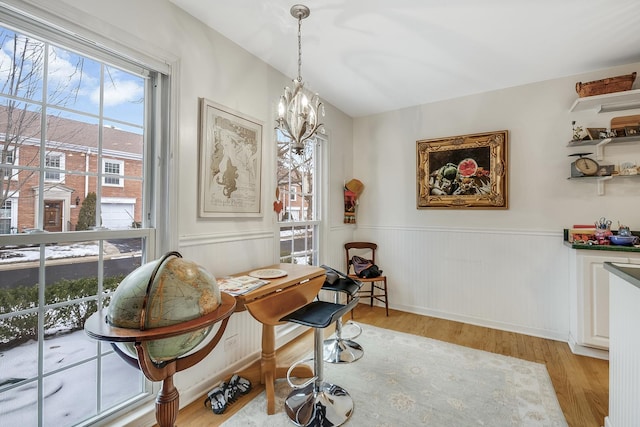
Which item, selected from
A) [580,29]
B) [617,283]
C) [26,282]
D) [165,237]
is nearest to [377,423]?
[617,283]

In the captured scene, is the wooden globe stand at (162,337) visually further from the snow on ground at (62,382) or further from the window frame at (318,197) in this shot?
the window frame at (318,197)

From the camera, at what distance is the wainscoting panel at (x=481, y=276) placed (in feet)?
9.32

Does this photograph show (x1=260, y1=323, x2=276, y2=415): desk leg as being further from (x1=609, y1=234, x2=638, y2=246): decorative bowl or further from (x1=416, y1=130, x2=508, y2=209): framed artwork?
(x1=609, y1=234, x2=638, y2=246): decorative bowl

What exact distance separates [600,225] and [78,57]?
13.2 ft

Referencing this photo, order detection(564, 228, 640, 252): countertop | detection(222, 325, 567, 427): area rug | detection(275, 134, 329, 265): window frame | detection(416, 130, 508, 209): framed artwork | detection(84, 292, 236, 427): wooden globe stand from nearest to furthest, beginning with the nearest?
detection(84, 292, 236, 427): wooden globe stand → detection(222, 325, 567, 427): area rug → detection(564, 228, 640, 252): countertop → detection(416, 130, 508, 209): framed artwork → detection(275, 134, 329, 265): window frame

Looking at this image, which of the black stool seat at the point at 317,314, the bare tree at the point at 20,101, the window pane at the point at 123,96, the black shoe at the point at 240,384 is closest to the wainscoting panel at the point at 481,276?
the black stool seat at the point at 317,314

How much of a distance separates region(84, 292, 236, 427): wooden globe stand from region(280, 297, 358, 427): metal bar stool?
0.60 meters

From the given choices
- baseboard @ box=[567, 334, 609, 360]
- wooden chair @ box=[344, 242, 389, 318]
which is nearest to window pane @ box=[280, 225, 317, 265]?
wooden chair @ box=[344, 242, 389, 318]

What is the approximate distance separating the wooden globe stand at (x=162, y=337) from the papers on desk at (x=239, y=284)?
317 millimetres

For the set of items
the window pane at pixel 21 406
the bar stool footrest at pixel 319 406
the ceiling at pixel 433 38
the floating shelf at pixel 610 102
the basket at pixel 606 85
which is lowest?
the bar stool footrest at pixel 319 406

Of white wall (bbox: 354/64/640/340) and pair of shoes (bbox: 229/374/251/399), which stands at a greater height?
white wall (bbox: 354/64/640/340)

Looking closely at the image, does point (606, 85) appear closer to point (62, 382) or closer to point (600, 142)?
point (600, 142)

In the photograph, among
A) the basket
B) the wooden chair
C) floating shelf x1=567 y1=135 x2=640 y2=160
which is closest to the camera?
the basket

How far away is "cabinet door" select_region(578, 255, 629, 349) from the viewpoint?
2367mm
